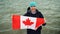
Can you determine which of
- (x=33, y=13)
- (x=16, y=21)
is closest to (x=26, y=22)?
(x=16, y=21)

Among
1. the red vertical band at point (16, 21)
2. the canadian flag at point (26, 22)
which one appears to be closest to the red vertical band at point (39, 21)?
the canadian flag at point (26, 22)

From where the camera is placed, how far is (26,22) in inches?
210

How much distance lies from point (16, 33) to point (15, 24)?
346 centimetres

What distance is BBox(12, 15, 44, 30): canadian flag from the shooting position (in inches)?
208

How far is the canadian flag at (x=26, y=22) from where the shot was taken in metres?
5.28

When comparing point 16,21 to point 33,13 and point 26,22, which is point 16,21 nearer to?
point 26,22

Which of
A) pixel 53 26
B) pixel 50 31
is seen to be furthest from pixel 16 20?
pixel 53 26

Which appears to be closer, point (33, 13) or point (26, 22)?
point (33, 13)

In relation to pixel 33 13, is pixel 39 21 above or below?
below

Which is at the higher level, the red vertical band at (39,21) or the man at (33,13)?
the man at (33,13)

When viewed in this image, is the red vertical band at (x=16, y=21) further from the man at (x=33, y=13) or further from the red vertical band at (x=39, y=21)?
the red vertical band at (x=39, y=21)

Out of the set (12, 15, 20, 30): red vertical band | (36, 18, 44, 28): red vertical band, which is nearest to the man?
(36, 18, 44, 28): red vertical band

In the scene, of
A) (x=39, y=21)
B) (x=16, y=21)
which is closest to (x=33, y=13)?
(x=39, y=21)

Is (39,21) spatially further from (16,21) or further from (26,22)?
(16,21)
